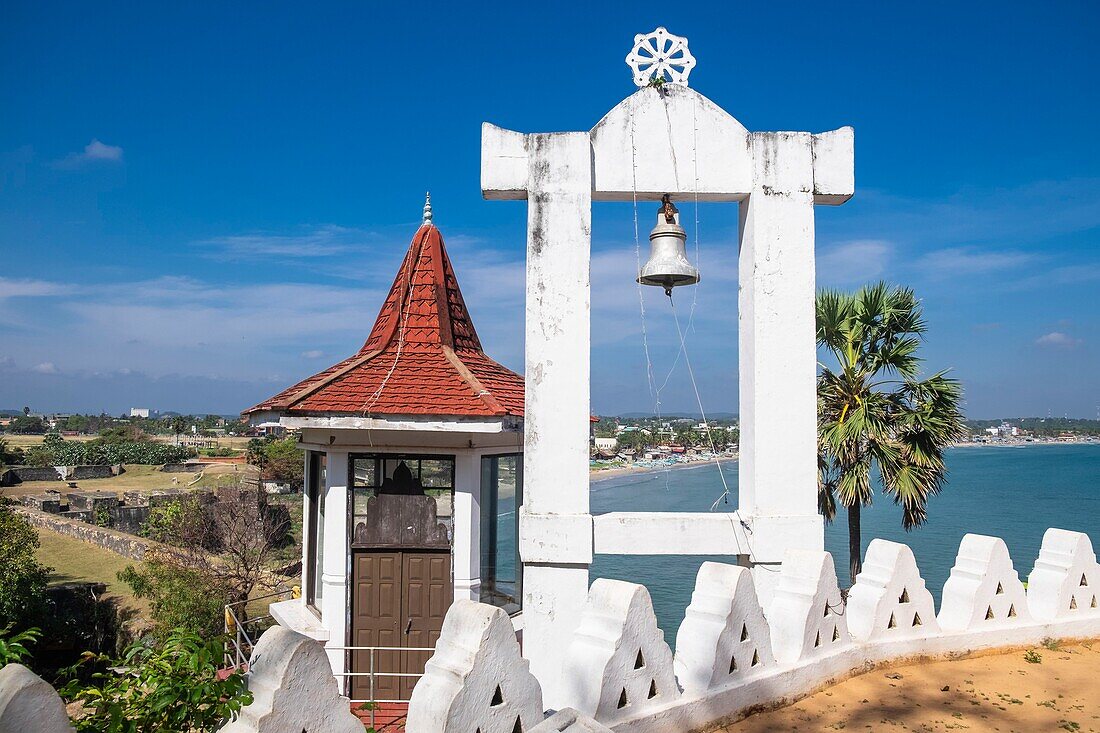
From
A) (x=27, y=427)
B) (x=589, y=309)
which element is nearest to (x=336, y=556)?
(x=589, y=309)

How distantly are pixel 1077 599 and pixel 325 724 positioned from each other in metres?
6.48

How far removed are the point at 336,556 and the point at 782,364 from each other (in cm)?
547

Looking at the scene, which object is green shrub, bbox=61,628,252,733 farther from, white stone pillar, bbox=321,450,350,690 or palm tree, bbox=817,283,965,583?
palm tree, bbox=817,283,965,583

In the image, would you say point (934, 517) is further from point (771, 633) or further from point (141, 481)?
point (141, 481)

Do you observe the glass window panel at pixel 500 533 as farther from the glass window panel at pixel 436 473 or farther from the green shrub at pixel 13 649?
the green shrub at pixel 13 649

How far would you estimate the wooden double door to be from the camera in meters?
8.25

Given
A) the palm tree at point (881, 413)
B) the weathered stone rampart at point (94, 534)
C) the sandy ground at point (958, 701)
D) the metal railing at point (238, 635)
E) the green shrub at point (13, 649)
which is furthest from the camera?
the weathered stone rampart at point (94, 534)

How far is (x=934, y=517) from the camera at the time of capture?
5688cm

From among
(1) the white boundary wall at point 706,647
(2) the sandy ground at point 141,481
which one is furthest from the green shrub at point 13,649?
(2) the sandy ground at point 141,481

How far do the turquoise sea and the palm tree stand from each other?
2.93 m

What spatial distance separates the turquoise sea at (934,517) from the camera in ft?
107

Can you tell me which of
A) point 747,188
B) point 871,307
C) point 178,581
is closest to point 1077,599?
point 747,188

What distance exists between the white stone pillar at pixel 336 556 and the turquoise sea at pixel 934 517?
3.68 metres

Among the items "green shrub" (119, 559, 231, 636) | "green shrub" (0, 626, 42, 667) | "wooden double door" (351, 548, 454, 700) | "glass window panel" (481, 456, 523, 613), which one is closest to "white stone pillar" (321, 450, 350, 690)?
"wooden double door" (351, 548, 454, 700)
